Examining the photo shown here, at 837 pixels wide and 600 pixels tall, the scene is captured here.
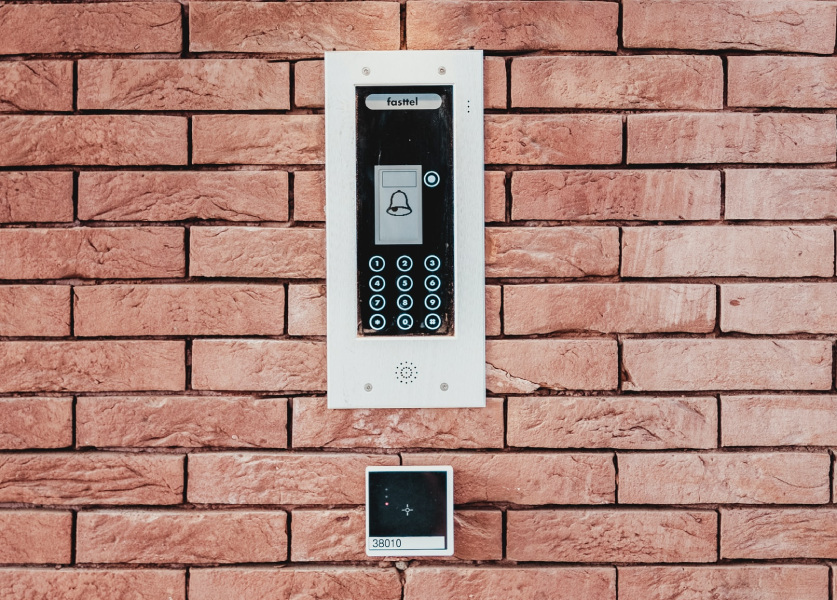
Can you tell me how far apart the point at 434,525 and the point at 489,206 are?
0.59 meters

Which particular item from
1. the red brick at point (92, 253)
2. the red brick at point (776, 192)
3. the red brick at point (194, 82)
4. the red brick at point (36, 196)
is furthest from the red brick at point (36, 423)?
the red brick at point (776, 192)

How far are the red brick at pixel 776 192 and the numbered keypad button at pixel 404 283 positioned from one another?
1.98 feet

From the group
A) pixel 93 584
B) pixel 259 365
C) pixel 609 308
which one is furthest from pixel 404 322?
pixel 93 584

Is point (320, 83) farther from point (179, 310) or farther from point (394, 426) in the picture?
point (394, 426)

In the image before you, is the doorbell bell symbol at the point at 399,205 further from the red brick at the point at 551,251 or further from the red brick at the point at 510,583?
the red brick at the point at 510,583

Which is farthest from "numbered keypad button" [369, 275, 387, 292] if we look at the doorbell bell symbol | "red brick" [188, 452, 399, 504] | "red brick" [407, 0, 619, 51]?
Answer: "red brick" [407, 0, 619, 51]

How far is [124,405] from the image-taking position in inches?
41.9

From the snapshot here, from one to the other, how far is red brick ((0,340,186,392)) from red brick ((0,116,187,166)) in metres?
0.34

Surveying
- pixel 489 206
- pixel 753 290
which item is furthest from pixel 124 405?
pixel 753 290

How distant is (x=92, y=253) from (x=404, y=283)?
0.58 m

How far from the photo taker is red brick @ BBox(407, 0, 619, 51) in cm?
105

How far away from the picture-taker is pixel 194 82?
3.47 ft

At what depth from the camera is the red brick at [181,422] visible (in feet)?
3.49

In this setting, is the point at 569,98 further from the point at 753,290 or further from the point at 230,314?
the point at 230,314
